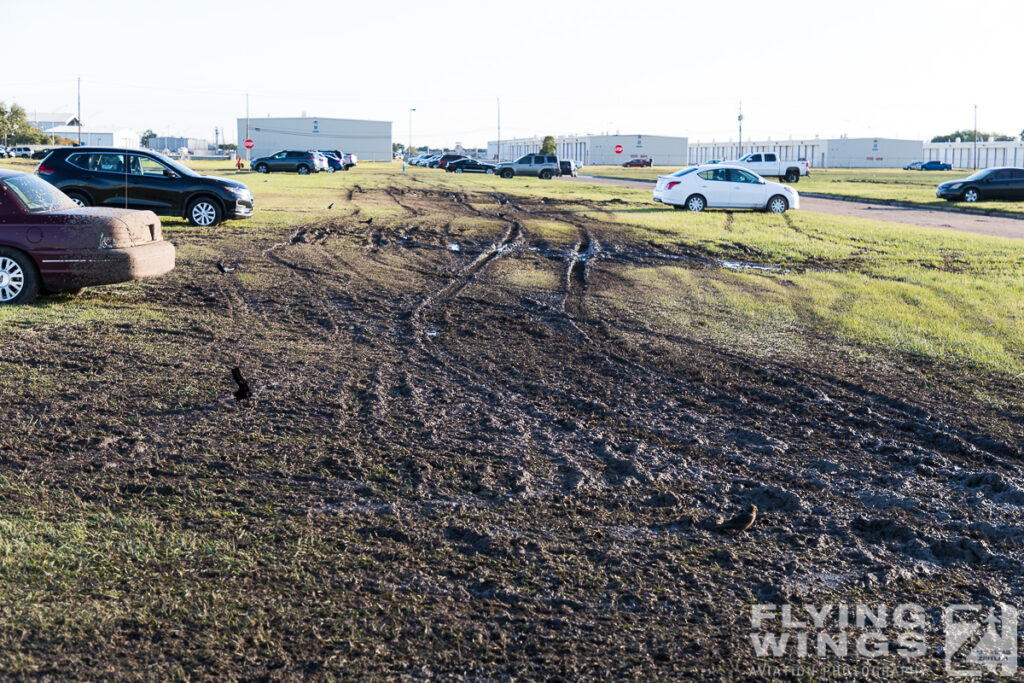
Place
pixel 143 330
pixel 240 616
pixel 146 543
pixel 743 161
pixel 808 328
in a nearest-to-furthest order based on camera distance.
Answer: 1. pixel 240 616
2. pixel 146 543
3. pixel 143 330
4. pixel 808 328
5. pixel 743 161

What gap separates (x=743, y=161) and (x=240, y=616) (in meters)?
61.1

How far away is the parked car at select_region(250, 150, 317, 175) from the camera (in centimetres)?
6194

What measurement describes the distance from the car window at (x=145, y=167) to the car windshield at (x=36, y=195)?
28.8 ft

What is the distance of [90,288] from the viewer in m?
11.6

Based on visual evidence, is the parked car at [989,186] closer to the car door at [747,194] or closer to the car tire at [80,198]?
the car door at [747,194]

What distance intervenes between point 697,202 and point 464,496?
2408 cm

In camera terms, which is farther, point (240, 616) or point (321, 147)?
point (321, 147)

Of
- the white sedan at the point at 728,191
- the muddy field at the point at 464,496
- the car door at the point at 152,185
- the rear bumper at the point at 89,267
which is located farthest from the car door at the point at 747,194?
the rear bumper at the point at 89,267

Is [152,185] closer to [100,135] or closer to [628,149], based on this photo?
[628,149]

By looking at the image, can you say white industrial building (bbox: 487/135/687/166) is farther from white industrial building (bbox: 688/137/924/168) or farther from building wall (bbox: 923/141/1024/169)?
building wall (bbox: 923/141/1024/169)

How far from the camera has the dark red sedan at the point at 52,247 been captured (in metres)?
10.1

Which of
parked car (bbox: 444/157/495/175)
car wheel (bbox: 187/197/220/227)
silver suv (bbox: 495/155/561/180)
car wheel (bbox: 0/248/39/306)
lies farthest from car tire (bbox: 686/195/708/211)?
parked car (bbox: 444/157/495/175)

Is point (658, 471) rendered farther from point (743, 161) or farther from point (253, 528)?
point (743, 161)

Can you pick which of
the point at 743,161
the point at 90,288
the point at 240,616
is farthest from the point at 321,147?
the point at 240,616
